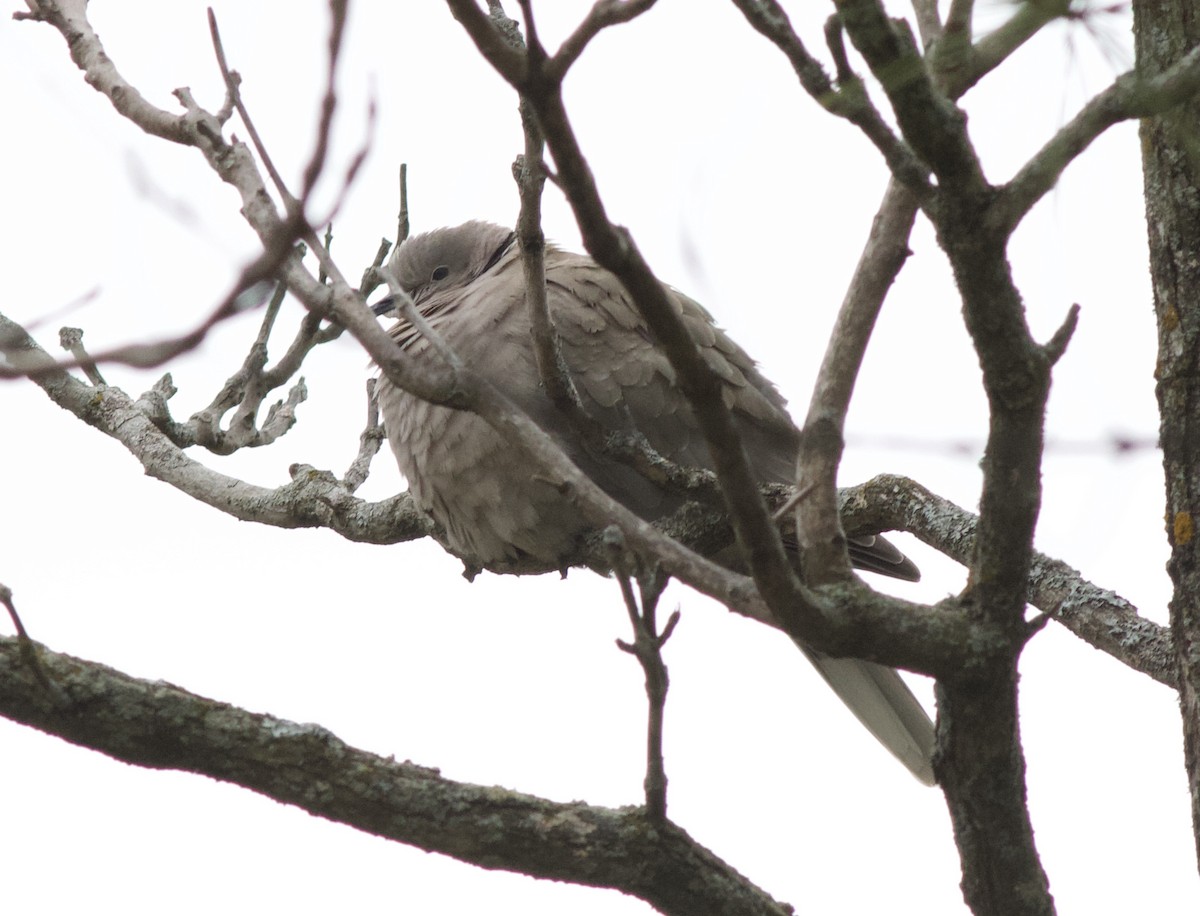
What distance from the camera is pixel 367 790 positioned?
6.92 feet

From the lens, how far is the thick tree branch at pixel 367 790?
206 cm

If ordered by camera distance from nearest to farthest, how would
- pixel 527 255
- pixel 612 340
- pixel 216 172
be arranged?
pixel 216 172 → pixel 527 255 → pixel 612 340

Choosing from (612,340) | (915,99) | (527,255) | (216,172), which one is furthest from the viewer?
(612,340)

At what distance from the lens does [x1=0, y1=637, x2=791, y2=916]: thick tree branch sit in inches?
81.0

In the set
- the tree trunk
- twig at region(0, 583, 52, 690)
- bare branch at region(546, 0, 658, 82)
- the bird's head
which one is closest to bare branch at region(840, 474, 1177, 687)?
the tree trunk

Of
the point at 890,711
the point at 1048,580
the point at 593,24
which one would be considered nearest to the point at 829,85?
the point at 593,24

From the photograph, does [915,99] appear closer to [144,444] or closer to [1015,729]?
[1015,729]

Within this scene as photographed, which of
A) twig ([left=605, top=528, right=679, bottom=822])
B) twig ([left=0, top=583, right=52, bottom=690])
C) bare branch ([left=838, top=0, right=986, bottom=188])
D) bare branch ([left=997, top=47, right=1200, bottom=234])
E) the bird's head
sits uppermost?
the bird's head

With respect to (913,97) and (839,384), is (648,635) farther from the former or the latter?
(913,97)

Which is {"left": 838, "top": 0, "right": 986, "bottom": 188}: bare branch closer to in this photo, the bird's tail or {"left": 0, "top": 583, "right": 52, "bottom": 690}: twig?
{"left": 0, "top": 583, "right": 52, "bottom": 690}: twig

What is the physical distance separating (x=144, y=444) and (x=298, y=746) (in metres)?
2.08

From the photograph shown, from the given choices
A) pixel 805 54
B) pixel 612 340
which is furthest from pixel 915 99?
pixel 612 340

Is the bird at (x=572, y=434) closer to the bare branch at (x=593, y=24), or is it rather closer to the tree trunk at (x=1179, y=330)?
the tree trunk at (x=1179, y=330)

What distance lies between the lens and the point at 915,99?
5.44ft
